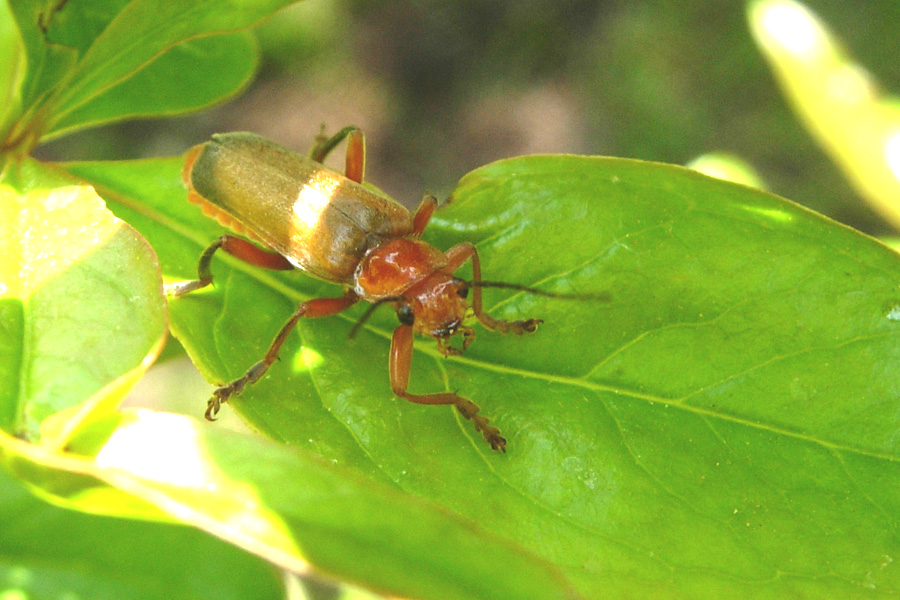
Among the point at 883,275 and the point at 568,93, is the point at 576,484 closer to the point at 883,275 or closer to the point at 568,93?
the point at 883,275

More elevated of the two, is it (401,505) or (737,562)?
(737,562)

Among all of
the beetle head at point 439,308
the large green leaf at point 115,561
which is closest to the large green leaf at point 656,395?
the beetle head at point 439,308

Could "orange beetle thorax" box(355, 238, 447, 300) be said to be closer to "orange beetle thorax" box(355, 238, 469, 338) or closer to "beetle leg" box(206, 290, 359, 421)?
"orange beetle thorax" box(355, 238, 469, 338)

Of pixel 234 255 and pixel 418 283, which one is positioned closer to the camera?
pixel 234 255

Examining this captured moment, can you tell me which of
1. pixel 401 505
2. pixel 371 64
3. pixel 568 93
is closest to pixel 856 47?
pixel 568 93

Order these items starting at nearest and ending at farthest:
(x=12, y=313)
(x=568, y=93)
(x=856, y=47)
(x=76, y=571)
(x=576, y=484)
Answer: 1. (x=76, y=571)
2. (x=12, y=313)
3. (x=576, y=484)
4. (x=856, y=47)
5. (x=568, y=93)

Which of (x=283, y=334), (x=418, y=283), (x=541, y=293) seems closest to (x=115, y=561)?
(x=283, y=334)

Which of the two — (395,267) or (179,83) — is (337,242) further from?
(179,83)

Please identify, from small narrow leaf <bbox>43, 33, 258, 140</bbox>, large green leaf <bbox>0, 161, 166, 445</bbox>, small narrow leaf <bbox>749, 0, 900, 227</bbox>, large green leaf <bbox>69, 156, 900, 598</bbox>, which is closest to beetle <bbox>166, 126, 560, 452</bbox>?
large green leaf <bbox>69, 156, 900, 598</bbox>
